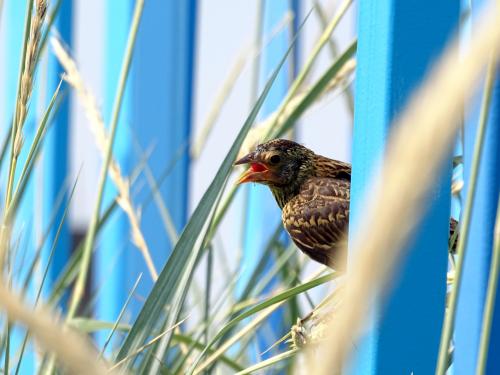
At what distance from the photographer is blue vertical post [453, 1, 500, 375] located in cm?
77

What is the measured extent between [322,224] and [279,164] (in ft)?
0.73

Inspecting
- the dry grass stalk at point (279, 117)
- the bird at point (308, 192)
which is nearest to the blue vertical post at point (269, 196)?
the bird at point (308, 192)

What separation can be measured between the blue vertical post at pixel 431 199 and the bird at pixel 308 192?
41cm

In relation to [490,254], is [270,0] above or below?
above

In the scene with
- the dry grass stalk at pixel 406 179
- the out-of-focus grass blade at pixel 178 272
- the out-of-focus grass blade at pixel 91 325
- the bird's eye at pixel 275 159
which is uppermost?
the bird's eye at pixel 275 159

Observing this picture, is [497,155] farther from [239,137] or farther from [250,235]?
[250,235]

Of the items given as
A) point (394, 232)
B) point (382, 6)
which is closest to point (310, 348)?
point (382, 6)

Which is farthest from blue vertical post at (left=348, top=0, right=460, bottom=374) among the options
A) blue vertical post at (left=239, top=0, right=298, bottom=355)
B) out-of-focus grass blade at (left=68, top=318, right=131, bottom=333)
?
blue vertical post at (left=239, top=0, right=298, bottom=355)

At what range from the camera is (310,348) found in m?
0.79

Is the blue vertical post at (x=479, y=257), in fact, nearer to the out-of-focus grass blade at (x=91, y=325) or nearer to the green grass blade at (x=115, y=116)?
the green grass blade at (x=115, y=116)

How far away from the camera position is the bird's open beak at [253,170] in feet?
4.61

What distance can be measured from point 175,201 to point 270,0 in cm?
74

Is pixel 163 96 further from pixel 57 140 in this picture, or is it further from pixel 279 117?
pixel 279 117

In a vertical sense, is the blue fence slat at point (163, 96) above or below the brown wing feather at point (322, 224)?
above
